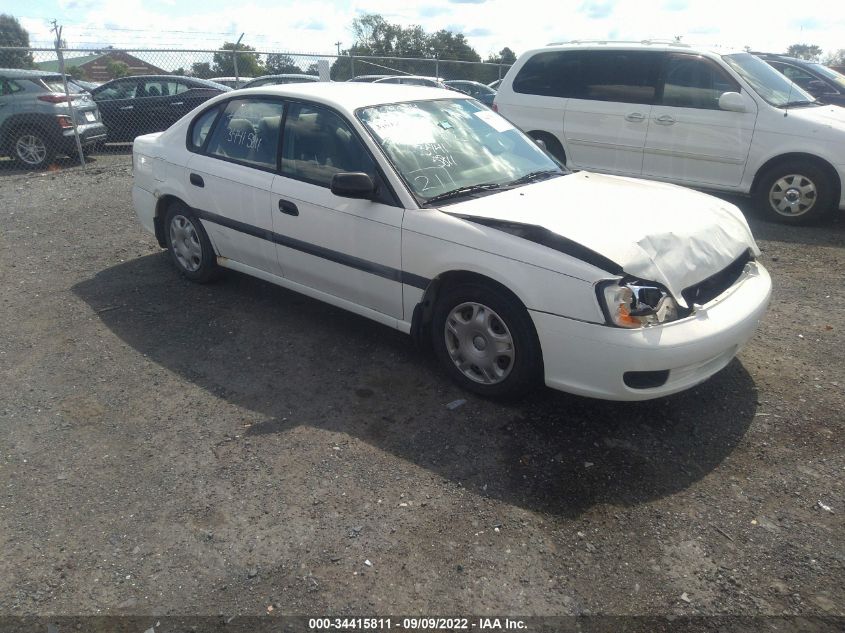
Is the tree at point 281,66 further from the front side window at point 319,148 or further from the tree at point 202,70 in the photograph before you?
the front side window at point 319,148

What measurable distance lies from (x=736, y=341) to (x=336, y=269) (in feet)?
8.00

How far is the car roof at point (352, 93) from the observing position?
14.9 ft

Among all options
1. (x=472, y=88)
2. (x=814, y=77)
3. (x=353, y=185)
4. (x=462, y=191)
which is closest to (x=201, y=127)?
(x=353, y=185)

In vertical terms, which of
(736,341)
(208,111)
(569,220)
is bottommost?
(736,341)

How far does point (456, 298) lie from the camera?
3924mm

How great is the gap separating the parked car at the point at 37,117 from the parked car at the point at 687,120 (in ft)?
23.8

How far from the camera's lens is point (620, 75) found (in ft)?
27.5

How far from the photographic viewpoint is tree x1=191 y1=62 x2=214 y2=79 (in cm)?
1413

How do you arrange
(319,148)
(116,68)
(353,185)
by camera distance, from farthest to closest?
(116,68)
(319,148)
(353,185)

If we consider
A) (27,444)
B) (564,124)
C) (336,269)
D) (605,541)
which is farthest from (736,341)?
(564,124)

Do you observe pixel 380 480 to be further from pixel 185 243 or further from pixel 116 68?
pixel 116 68

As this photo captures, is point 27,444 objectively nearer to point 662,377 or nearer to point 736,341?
point 662,377

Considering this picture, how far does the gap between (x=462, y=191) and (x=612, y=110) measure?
5.02 m

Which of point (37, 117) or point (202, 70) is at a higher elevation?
point (202, 70)
